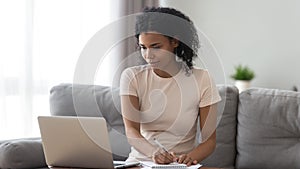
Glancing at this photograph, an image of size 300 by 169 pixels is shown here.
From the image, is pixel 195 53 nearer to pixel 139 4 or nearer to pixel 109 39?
pixel 109 39

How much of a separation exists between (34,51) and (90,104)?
800 mm

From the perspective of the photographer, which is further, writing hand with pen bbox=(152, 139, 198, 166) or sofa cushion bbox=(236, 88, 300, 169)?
sofa cushion bbox=(236, 88, 300, 169)

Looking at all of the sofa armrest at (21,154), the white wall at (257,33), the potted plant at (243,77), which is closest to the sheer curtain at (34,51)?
the sofa armrest at (21,154)

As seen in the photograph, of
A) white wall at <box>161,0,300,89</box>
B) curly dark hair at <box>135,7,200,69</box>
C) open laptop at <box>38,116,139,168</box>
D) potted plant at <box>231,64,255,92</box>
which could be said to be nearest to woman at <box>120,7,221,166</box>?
curly dark hair at <box>135,7,200,69</box>

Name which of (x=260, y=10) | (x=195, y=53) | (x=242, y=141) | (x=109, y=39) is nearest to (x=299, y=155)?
(x=242, y=141)

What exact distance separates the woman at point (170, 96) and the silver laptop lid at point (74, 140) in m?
0.37

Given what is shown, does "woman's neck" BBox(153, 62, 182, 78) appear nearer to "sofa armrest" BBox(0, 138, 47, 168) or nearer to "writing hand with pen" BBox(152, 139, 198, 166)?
"writing hand with pen" BBox(152, 139, 198, 166)

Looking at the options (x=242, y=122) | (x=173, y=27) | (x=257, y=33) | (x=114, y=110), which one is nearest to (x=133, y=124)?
(x=173, y=27)

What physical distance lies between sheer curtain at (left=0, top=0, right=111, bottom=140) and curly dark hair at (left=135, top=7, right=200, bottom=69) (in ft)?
3.82

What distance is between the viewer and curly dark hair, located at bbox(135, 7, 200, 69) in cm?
202

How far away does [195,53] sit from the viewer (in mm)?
2154

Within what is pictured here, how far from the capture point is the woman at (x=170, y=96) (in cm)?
202

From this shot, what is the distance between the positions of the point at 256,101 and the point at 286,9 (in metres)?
1.57

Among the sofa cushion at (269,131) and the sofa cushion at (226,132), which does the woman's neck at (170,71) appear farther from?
the sofa cushion at (269,131)
